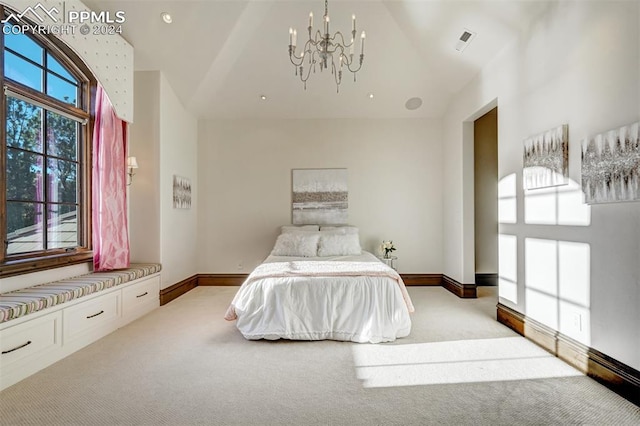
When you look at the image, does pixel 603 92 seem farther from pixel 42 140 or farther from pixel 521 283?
pixel 42 140

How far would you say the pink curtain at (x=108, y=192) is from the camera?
3695 millimetres

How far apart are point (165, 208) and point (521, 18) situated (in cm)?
450

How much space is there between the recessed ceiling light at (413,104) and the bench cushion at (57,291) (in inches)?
174

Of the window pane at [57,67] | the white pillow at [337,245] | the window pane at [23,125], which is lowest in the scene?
the white pillow at [337,245]

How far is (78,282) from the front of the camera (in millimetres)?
3129

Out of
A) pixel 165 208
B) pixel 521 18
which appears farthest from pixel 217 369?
pixel 521 18

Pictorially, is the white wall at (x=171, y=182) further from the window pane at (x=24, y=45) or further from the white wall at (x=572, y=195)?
the white wall at (x=572, y=195)

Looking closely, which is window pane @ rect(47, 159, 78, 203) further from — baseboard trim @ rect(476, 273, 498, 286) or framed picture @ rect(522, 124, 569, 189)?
baseboard trim @ rect(476, 273, 498, 286)

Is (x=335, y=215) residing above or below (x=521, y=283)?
above

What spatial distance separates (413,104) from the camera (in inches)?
209

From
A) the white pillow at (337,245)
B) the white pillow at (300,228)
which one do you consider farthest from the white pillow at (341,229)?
the white pillow at (337,245)

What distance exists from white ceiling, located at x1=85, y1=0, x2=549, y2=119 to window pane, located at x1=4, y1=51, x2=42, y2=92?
0.90 metres

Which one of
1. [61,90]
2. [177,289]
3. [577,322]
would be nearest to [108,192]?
[61,90]

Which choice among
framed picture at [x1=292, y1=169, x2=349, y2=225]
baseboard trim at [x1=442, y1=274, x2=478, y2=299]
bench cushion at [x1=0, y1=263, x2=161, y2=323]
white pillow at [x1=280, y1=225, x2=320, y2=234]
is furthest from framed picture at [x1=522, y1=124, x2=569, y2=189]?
bench cushion at [x1=0, y1=263, x2=161, y2=323]
